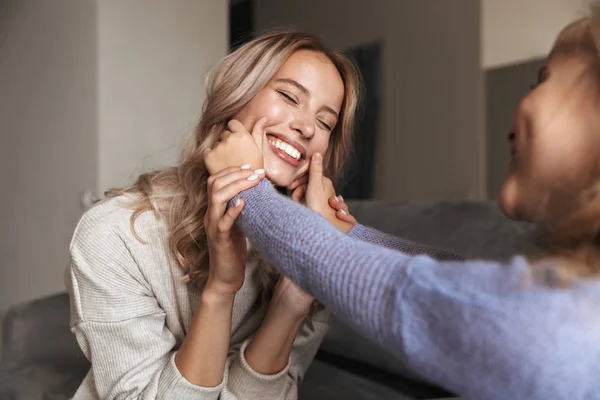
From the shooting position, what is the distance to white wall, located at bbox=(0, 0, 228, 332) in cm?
243

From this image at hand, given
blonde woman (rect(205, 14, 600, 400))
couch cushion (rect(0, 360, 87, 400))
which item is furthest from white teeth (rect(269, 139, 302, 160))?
couch cushion (rect(0, 360, 87, 400))

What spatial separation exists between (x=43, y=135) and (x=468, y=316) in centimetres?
264

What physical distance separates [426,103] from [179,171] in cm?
229

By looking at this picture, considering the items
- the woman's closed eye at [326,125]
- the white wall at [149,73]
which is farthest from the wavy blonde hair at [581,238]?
the white wall at [149,73]

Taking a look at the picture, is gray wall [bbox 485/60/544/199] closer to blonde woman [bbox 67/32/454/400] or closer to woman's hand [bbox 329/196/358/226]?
blonde woman [bbox 67/32/454/400]

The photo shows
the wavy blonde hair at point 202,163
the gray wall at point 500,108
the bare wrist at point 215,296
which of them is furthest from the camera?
the gray wall at point 500,108

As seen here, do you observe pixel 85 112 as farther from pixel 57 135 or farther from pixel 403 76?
pixel 403 76

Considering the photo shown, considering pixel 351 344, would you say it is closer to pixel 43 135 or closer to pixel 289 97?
pixel 289 97

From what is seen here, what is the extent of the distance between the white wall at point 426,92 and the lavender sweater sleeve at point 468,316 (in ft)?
7.61

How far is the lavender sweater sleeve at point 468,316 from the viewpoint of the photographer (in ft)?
1.51

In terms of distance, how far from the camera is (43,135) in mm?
2695

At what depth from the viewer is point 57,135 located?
2605 millimetres

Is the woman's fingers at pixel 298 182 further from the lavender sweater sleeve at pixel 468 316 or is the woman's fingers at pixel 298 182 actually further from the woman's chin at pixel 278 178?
the lavender sweater sleeve at pixel 468 316

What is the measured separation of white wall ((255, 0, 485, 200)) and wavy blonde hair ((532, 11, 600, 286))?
221 cm
